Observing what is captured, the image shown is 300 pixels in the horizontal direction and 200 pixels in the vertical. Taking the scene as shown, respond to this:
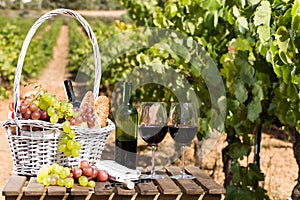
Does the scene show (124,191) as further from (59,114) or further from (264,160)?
(264,160)

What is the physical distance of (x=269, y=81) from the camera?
3.07 metres

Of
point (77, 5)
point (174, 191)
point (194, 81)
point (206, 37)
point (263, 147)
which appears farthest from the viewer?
point (77, 5)

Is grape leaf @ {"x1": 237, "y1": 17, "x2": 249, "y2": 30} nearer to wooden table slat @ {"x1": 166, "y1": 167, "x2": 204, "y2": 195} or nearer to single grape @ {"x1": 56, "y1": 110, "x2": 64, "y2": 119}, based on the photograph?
wooden table slat @ {"x1": 166, "y1": 167, "x2": 204, "y2": 195}

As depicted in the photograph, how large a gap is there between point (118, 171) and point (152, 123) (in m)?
0.23

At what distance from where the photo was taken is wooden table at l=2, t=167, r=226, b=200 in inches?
80.0

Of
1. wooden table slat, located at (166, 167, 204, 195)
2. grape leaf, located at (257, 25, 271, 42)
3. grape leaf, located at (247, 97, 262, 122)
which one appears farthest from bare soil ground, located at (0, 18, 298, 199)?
wooden table slat, located at (166, 167, 204, 195)

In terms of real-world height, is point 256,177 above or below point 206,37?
below

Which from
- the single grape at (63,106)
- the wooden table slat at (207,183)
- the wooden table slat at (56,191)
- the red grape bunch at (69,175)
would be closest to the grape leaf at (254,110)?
the wooden table slat at (207,183)

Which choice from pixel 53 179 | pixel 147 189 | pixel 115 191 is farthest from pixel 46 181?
pixel 147 189

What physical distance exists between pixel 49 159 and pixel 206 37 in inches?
77.5

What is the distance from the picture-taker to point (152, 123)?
2301 mm


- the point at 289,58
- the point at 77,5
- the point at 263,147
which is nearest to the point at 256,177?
the point at 289,58

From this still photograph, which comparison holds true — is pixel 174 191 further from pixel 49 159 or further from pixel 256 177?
pixel 256 177

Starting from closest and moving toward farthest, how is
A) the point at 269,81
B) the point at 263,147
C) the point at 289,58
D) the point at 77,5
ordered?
the point at 289,58, the point at 269,81, the point at 263,147, the point at 77,5
